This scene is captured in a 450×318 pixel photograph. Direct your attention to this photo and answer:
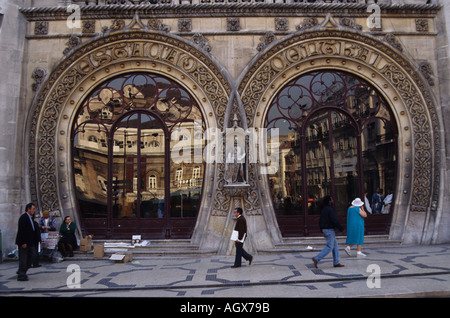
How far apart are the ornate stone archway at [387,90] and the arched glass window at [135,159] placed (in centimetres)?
242

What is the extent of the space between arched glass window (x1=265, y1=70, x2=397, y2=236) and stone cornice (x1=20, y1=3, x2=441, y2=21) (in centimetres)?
207

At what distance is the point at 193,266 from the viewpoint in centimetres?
970

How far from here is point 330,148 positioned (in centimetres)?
1270

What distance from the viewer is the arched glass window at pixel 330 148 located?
12.4 m

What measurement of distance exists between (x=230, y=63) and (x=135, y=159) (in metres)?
4.43

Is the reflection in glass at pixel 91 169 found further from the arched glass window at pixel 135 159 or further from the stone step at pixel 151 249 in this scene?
the stone step at pixel 151 249

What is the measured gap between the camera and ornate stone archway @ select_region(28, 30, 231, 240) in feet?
39.4

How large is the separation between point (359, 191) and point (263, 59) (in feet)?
17.6

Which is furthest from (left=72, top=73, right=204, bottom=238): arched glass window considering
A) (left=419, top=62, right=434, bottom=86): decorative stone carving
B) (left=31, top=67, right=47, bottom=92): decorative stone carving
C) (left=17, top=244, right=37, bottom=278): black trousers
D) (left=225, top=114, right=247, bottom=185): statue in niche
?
(left=419, top=62, right=434, bottom=86): decorative stone carving

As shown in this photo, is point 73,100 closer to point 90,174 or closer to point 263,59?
point 90,174

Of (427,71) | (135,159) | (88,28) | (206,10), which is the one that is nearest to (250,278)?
(135,159)

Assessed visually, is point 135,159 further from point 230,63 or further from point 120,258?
point 230,63

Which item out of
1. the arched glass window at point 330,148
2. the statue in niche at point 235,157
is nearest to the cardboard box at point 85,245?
the statue in niche at point 235,157

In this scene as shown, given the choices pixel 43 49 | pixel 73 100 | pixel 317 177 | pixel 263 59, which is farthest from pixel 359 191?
pixel 43 49
